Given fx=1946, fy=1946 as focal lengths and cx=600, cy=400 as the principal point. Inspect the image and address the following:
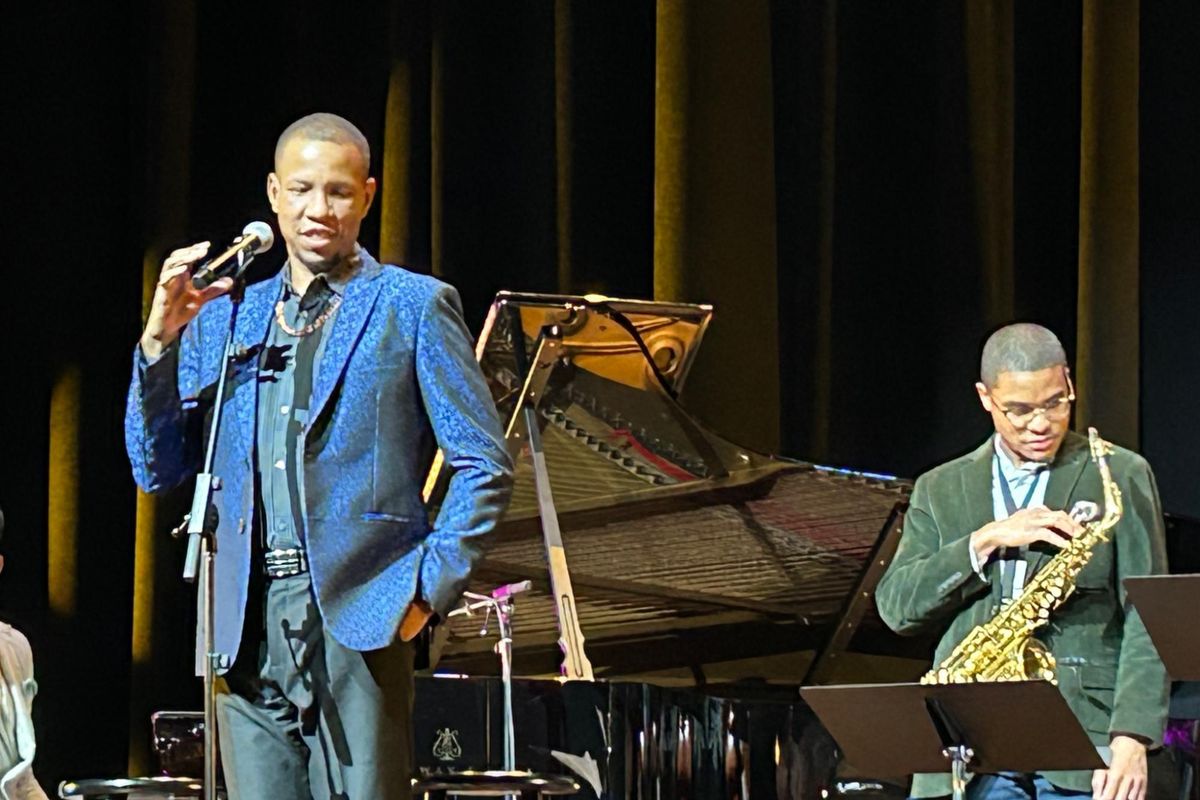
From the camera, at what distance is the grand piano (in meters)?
4.19

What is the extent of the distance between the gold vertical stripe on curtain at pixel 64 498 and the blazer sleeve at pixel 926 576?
3.38m

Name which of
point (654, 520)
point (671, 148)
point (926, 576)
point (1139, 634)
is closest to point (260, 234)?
point (926, 576)

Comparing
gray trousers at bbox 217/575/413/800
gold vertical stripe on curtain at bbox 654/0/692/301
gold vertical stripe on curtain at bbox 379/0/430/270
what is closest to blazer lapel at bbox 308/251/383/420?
gray trousers at bbox 217/575/413/800

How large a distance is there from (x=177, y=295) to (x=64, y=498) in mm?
3704

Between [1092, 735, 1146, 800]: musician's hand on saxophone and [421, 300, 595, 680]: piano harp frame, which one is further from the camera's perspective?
[421, 300, 595, 680]: piano harp frame

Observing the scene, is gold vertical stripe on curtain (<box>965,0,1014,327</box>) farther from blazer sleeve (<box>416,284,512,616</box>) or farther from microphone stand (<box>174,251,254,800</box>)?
microphone stand (<box>174,251,254,800</box>)

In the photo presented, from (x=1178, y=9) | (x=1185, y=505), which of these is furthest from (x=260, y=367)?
(x=1178, y=9)

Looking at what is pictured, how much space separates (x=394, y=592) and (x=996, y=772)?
115 cm

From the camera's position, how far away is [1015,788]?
10.3 feet

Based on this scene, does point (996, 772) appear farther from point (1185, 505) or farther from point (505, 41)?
point (505, 41)

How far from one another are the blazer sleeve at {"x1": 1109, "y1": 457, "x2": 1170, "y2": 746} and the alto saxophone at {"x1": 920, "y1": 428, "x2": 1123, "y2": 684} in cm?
4

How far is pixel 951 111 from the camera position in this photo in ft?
19.9

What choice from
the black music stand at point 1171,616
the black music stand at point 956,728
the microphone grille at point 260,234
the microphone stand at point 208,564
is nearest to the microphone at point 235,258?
the microphone grille at point 260,234

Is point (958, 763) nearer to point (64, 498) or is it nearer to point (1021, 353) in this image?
point (1021, 353)
